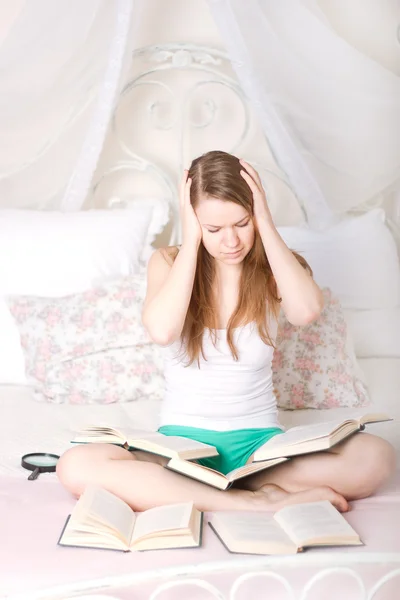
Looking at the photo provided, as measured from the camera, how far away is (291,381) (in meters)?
2.40

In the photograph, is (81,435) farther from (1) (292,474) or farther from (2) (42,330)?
(2) (42,330)

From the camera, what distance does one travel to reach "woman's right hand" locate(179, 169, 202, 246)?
185 centimetres

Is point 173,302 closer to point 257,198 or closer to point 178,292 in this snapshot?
point 178,292

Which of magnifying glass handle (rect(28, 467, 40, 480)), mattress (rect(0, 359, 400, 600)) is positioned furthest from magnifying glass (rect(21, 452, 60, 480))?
mattress (rect(0, 359, 400, 600))

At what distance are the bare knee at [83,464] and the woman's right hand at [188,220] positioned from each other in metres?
0.50

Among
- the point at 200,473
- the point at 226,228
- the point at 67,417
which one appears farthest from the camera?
the point at 67,417

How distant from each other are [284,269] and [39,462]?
712 mm

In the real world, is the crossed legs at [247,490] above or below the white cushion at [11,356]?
below

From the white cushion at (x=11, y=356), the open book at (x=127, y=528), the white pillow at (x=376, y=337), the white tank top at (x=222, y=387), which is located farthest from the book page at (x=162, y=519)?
the white pillow at (x=376, y=337)

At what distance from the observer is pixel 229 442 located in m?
1.81

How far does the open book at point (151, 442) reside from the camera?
1.61 meters

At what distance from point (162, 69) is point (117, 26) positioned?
361 mm

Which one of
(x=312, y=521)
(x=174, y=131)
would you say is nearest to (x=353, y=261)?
(x=174, y=131)

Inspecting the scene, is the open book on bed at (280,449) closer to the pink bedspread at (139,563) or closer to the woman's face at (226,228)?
the pink bedspread at (139,563)
